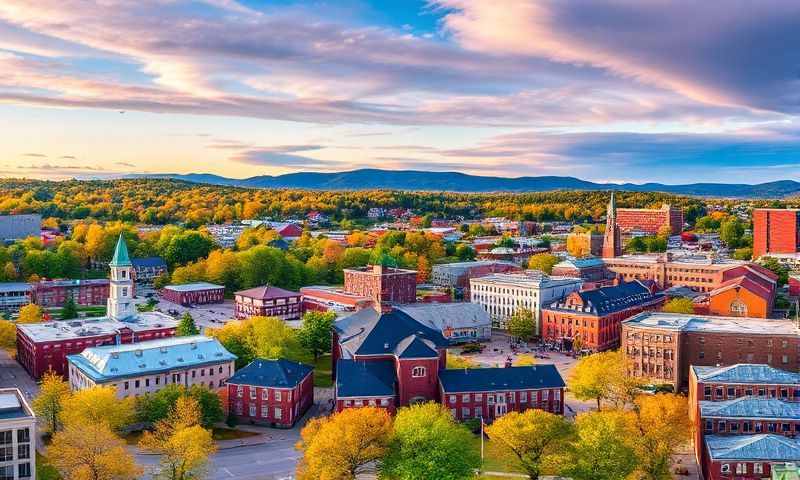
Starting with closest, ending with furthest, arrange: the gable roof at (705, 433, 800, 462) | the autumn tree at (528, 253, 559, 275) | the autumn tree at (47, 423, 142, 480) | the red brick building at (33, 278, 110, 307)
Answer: the autumn tree at (47, 423, 142, 480) < the gable roof at (705, 433, 800, 462) < the red brick building at (33, 278, 110, 307) < the autumn tree at (528, 253, 559, 275)

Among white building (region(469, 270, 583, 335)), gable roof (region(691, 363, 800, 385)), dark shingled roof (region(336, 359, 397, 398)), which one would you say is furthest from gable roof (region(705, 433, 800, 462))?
white building (region(469, 270, 583, 335))

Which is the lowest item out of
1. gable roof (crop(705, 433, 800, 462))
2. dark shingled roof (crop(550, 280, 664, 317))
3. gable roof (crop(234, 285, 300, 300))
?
gable roof (crop(705, 433, 800, 462))

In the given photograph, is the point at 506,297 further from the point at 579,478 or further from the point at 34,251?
the point at 34,251

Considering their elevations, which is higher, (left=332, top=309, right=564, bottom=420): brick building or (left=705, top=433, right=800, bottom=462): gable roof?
(left=332, top=309, right=564, bottom=420): brick building

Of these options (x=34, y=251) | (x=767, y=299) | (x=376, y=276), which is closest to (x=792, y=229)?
(x=767, y=299)

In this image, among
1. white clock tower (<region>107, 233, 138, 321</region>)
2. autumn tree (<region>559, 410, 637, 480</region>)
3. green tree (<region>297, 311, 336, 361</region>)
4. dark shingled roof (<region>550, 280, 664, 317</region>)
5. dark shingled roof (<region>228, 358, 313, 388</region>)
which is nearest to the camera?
autumn tree (<region>559, 410, 637, 480</region>)

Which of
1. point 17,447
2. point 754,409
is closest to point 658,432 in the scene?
point 754,409

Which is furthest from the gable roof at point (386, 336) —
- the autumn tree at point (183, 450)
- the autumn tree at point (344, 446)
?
the autumn tree at point (183, 450)

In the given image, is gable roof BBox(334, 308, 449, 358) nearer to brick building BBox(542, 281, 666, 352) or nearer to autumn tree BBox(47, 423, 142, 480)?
autumn tree BBox(47, 423, 142, 480)
